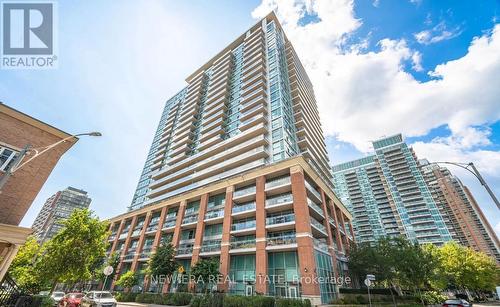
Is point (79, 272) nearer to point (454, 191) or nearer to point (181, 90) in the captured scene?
point (181, 90)

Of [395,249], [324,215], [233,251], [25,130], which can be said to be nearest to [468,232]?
[395,249]

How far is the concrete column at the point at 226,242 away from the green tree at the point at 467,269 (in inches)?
1736

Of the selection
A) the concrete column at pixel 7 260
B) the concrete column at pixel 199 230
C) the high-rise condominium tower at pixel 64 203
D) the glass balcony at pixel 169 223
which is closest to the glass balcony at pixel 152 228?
the glass balcony at pixel 169 223

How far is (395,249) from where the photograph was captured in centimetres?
2967

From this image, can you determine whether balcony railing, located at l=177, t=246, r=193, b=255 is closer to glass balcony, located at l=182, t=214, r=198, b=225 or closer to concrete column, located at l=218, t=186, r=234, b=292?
glass balcony, located at l=182, t=214, r=198, b=225

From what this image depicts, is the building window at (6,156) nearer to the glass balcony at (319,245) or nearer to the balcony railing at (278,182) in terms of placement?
the balcony railing at (278,182)

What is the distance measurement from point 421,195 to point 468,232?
39369mm

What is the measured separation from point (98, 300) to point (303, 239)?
2001cm

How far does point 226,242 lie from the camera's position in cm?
2805

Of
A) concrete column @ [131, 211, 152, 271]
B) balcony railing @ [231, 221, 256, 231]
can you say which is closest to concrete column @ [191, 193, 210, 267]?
balcony railing @ [231, 221, 256, 231]

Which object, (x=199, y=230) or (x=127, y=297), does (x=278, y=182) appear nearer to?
(x=199, y=230)

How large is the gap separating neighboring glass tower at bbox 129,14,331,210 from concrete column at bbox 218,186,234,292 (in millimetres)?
5734

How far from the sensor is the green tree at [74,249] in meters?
20.1

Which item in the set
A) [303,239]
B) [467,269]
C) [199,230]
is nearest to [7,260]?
[199,230]
